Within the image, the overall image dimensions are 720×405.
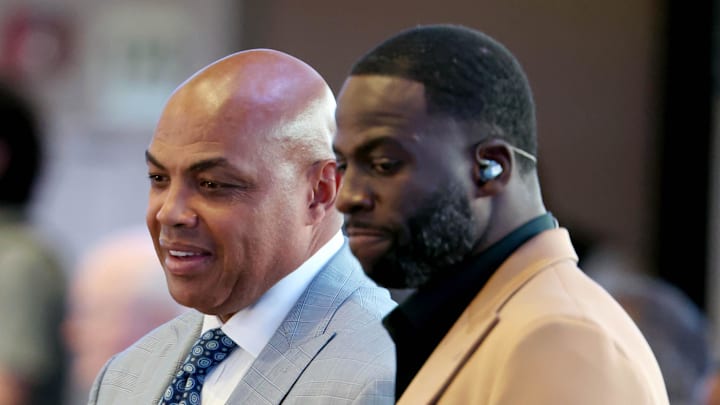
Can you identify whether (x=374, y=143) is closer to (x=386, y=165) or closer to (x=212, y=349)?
(x=386, y=165)

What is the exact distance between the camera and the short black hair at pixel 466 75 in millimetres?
1866

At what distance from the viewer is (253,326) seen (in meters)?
2.32

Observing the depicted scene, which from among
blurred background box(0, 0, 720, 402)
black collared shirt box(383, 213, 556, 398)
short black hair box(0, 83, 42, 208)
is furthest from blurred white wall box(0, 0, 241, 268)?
black collared shirt box(383, 213, 556, 398)

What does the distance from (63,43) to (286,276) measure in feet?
17.5

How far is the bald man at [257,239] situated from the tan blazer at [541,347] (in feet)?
1.06

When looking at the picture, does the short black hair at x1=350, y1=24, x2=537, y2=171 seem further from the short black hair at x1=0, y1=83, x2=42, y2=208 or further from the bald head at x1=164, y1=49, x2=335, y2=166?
the short black hair at x1=0, y1=83, x2=42, y2=208

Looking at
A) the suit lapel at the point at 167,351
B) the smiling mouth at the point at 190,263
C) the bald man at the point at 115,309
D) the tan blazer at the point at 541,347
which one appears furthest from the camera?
the bald man at the point at 115,309

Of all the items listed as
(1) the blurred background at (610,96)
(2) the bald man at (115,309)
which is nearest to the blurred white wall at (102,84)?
(1) the blurred background at (610,96)

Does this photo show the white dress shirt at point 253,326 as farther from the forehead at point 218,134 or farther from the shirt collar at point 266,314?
the forehead at point 218,134

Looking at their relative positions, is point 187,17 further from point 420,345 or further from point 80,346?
point 420,345

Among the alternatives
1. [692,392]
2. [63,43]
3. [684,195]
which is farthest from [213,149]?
[63,43]

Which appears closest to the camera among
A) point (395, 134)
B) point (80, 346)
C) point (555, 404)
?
point (555, 404)

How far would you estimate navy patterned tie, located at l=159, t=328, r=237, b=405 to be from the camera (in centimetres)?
231

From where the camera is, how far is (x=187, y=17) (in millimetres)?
7297
